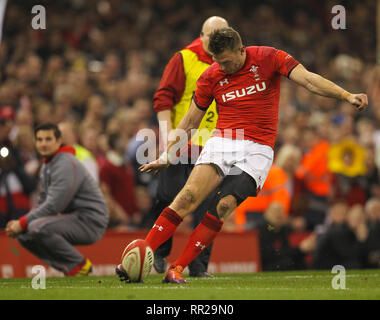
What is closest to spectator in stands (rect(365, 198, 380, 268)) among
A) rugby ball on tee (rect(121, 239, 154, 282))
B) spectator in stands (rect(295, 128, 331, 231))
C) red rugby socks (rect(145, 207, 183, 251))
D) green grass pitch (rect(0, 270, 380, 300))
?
spectator in stands (rect(295, 128, 331, 231))

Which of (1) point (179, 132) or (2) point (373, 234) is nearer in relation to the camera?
(1) point (179, 132)

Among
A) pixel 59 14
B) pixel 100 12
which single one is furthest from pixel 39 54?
pixel 100 12

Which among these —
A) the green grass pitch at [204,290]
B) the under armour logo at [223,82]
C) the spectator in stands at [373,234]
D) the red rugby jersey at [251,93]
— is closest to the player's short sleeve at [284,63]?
the red rugby jersey at [251,93]

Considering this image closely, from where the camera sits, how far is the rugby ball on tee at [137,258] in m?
6.77

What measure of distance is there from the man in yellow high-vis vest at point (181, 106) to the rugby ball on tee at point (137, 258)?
1.73 meters

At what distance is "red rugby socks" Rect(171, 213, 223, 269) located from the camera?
7129 millimetres

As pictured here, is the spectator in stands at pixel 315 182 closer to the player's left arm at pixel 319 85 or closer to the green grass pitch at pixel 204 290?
the green grass pitch at pixel 204 290

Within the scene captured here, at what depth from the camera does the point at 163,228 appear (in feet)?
23.2

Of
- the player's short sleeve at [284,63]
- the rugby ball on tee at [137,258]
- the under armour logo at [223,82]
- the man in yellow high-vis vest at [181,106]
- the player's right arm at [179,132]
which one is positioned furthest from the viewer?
the man in yellow high-vis vest at [181,106]

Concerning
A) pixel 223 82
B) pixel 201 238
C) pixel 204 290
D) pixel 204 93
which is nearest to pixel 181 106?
pixel 204 93

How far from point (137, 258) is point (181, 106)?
259 centimetres

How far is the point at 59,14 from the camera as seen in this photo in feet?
56.4

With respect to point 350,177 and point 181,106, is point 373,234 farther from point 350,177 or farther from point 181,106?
point 181,106
